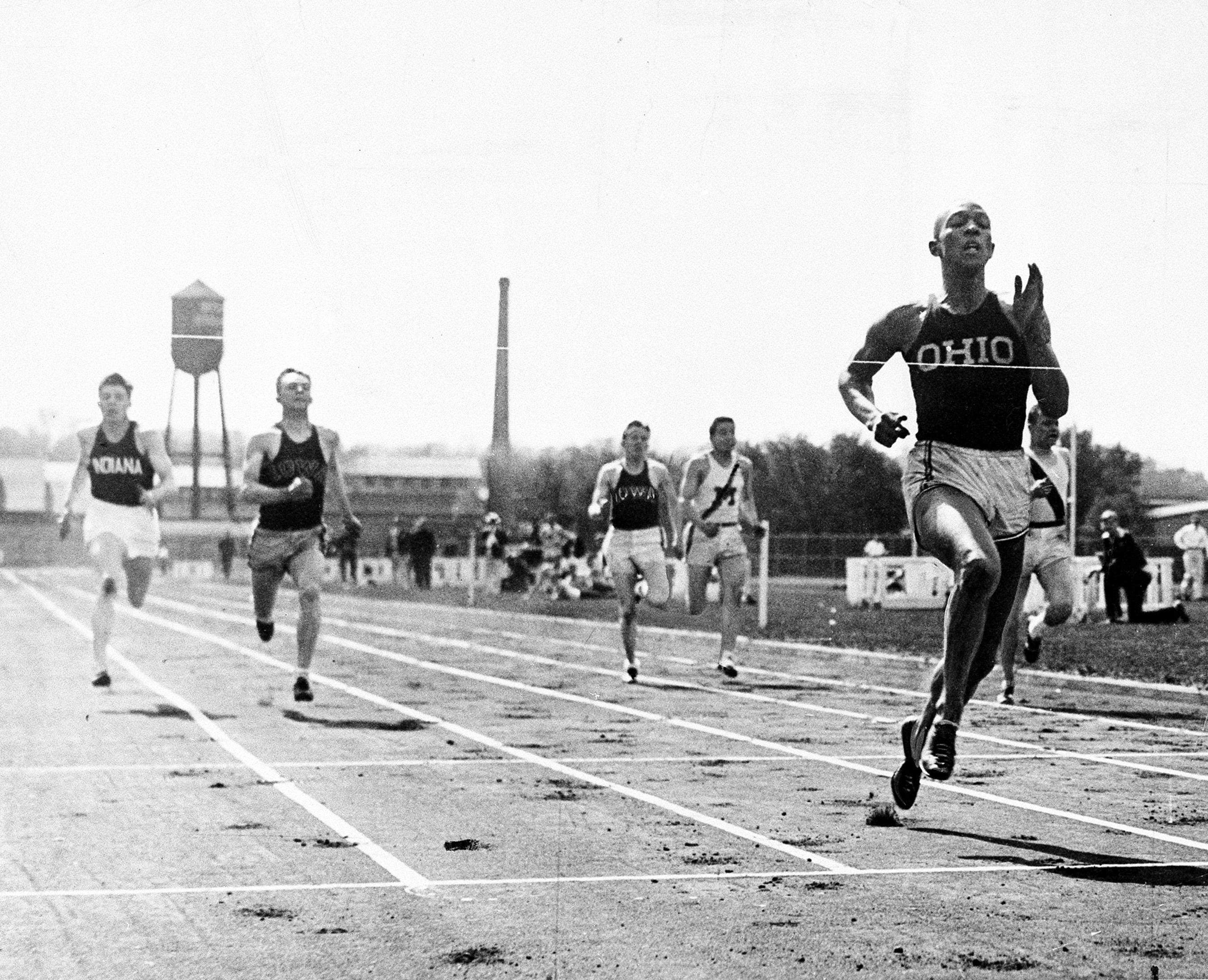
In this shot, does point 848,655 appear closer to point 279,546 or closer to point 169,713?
point 279,546

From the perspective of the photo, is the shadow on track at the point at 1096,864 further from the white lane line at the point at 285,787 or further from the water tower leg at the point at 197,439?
the water tower leg at the point at 197,439

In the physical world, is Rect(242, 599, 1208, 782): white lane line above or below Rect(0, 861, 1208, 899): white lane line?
above

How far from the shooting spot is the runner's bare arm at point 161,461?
8.58 metres

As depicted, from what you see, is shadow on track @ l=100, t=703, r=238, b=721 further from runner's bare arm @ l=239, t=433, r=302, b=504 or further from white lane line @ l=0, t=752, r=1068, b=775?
white lane line @ l=0, t=752, r=1068, b=775

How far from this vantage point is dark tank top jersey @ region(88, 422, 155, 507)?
870cm

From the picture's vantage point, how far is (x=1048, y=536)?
1138 centimetres

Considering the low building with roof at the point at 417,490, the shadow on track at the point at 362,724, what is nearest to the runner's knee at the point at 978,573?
the low building with roof at the point at 417,490

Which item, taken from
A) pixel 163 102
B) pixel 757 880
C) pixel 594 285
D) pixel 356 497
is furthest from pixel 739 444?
pixel 757 880

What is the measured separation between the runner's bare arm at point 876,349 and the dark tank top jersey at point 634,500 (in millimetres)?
7813

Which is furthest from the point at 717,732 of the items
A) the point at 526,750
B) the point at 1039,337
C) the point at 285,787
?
the point at 1039,337

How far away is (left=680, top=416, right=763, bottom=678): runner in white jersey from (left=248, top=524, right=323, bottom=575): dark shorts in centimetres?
329

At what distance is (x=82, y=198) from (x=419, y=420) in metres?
1.67

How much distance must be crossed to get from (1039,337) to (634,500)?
325 inches

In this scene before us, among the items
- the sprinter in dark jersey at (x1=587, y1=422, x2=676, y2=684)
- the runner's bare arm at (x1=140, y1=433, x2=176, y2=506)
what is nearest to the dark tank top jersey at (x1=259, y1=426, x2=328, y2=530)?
the runner's bare arm at (x1=140, y1=433, x2=176, y2=506)
